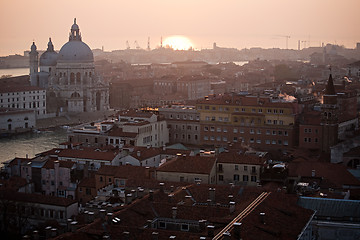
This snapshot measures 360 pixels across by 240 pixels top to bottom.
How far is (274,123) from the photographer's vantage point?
658 inches

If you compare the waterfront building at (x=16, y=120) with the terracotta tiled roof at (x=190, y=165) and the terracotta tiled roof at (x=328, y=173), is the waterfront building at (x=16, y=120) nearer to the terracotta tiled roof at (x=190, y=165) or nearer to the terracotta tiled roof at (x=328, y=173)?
the terracotta tiled roof at (x=190, y=165)

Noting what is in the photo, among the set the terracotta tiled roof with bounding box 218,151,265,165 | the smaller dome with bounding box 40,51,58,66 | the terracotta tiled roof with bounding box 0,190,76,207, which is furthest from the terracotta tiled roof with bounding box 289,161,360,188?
the smaller dome with bounding box 40,51,58,66

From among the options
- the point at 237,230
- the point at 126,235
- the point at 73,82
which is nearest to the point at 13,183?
the point at 126,235

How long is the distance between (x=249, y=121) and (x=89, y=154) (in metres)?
5.12

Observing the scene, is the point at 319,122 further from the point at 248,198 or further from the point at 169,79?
the point at 169,79

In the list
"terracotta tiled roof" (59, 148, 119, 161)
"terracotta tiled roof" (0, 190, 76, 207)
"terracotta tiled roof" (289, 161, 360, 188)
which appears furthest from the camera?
"terracotta tiled roof" (59, 148, 119, 161)

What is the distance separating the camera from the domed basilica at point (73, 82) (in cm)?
3013

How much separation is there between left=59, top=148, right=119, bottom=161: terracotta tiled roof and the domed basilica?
624 inches

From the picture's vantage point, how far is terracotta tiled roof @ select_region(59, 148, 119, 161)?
12820 mm

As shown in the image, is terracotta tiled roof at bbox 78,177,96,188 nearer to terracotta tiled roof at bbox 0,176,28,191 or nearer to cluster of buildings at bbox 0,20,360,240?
cluster of buildings at bbox 0,20,360,240

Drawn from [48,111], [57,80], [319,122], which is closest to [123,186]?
[319,122]

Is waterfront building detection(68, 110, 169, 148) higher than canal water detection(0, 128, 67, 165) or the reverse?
higher

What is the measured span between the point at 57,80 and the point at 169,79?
716 centimetres

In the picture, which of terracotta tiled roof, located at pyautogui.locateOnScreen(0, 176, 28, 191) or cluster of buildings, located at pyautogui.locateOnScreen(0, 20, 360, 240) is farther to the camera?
terracotta tiled roof, located at pyautogui.locateOnScreen(0, 176, 28, 191)
